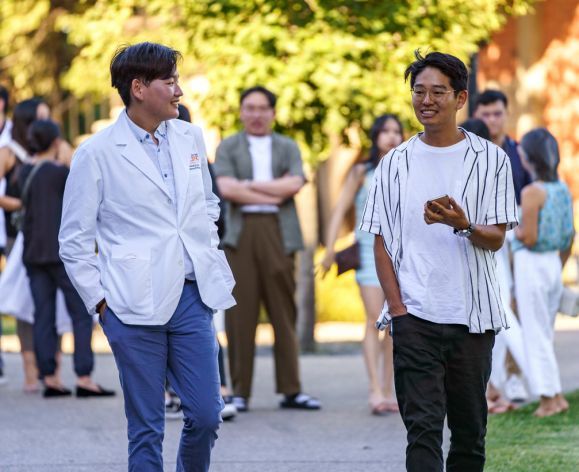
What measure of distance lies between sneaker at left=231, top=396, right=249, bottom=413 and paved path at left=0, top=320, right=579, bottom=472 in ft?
0.44

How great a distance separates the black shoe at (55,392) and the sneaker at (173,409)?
1.17 metres

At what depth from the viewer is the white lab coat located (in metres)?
5.39

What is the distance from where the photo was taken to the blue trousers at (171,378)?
5.42 metres

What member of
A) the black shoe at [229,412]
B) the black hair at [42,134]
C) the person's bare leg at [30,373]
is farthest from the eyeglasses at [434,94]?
the person's bare leg at [30,373]

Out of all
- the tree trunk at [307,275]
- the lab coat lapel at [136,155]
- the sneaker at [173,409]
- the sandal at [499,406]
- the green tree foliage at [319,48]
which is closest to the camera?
the lab coat lapel at [136,155]

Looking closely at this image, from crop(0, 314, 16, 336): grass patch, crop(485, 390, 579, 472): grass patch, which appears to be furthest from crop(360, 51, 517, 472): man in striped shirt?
crop(0, 314, 16, 336): grass patch

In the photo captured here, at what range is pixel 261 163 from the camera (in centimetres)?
963

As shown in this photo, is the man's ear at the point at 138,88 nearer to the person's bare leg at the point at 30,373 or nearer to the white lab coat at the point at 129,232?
the white lab coat at the point at 129,232

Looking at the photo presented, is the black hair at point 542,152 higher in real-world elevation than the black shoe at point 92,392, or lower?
higher

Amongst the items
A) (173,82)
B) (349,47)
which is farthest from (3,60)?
(173,82)

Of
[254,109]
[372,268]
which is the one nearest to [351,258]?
[372,268]

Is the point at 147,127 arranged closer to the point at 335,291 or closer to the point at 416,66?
the point at 416,66

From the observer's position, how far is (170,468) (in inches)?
291

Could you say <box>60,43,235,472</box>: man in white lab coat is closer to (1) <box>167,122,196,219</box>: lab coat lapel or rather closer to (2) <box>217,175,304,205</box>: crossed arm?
(1) <box>167,122,196,219</box>: lab coat lapel
